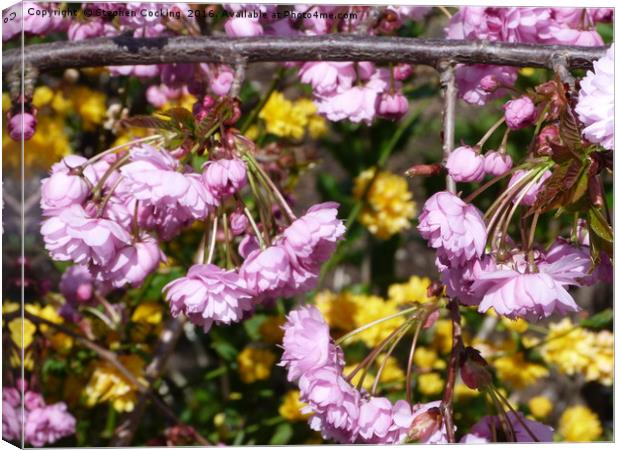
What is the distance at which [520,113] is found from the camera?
1236 mm

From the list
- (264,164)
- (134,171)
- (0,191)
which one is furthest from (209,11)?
(134,171)

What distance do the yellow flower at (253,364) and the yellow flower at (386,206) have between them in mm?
368

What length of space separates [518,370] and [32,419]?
950mm

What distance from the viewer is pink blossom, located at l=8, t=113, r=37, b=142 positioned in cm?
140

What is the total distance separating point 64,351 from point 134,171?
0.80 meters

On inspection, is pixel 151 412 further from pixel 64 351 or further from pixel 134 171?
pixel 134 171

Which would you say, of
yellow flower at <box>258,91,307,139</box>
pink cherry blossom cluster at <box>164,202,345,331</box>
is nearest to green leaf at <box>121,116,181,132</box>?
pink cherry blossom cluster at <box>164,202,345,331</box>

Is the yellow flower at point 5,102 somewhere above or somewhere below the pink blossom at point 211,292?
above

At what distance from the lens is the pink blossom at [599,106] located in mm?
1094

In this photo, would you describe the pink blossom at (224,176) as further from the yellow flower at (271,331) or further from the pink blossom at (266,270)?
the yellow flower at (271,331)

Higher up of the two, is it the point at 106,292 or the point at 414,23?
the point at 414,23

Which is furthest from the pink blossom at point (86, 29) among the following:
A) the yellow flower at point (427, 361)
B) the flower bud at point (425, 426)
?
the yellow flower at point (427, 361)

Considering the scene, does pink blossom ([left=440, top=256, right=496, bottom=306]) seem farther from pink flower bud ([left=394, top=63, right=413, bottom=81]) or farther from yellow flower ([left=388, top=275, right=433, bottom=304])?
yellow flower ([left=388, top=275, right=433, bottom=304])

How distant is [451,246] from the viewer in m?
1.12
